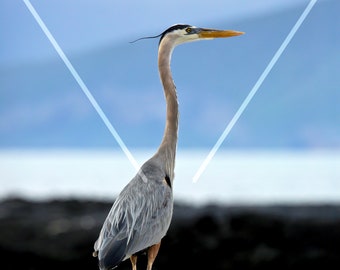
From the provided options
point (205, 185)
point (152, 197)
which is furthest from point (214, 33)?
point (205, 185)

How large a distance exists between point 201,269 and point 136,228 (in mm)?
9357

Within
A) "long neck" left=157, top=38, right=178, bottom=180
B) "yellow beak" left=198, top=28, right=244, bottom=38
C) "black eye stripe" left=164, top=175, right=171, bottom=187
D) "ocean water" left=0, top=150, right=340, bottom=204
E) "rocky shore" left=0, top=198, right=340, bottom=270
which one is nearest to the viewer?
"long neck" left=157, top=38, right=178, bottom=180

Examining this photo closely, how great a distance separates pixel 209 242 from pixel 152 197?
932cm

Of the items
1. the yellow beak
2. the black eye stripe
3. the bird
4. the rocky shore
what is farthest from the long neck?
the rocky shore

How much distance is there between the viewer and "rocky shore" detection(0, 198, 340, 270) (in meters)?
13.6

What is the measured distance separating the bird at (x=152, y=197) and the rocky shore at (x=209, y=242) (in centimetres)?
879

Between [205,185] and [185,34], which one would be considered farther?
[205,185]

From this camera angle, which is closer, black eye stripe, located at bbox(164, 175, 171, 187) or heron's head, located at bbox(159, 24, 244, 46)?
heron's head, located at bbox(159, 24, 244, 46)

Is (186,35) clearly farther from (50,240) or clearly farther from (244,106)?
(50,240)

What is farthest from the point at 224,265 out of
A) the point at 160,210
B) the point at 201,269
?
the point at 160,210

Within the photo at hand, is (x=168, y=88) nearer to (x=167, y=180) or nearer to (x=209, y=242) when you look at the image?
(x=167, y=180)

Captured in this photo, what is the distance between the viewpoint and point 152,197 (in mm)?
4676

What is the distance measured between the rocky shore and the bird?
8.79 m

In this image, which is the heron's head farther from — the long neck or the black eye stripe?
the black eye stripe
